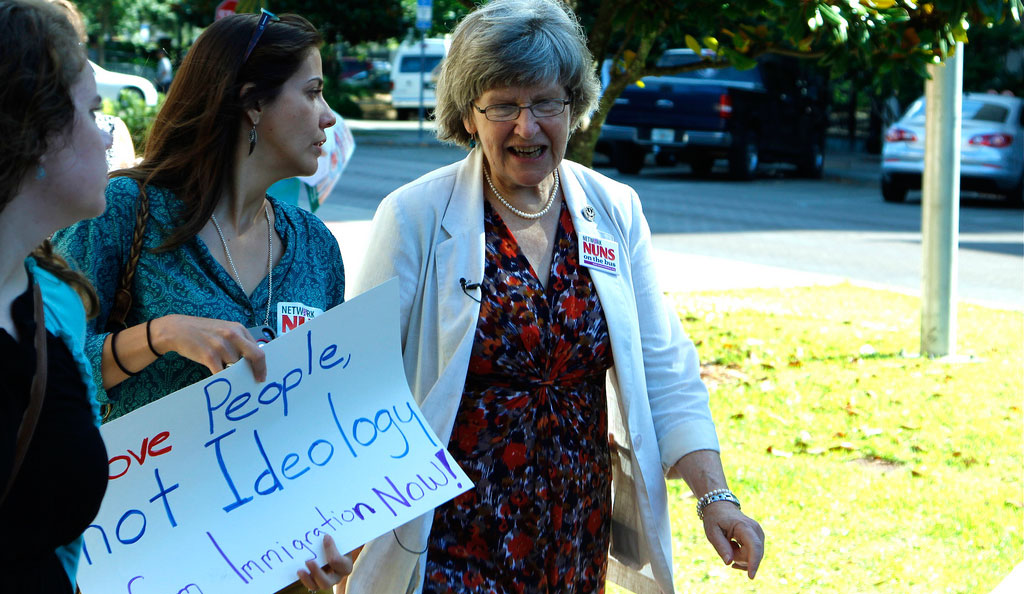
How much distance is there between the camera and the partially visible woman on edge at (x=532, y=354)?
99.8 inches

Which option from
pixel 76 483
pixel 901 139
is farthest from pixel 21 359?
pixel 901 139

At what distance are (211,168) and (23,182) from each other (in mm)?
868

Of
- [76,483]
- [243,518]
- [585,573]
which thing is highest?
[76,483]

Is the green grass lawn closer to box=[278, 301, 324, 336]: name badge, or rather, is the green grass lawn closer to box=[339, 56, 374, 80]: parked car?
box=[278, 301, 324, 336]: name badge

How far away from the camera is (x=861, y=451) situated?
5.88 meters

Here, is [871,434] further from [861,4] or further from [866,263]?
[866,263]

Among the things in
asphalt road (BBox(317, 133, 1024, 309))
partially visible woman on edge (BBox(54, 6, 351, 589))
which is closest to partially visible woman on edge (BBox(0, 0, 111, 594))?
partially visible woman on edge (BBox(54, 6, 351, 589))

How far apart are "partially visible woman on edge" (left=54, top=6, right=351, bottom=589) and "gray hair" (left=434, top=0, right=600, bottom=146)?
37 centimetres

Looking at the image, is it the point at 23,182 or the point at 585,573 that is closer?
the point at 23,182

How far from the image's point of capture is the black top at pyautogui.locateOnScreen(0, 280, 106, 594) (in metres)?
1.47

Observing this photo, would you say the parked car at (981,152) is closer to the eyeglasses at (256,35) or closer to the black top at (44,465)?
the eyeglasses at (256,35)

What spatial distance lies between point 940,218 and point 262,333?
21.0ft

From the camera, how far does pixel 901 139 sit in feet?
58.7

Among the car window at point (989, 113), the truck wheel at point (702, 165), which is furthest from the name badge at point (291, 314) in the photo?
the truck wheel at point (702, 165)
